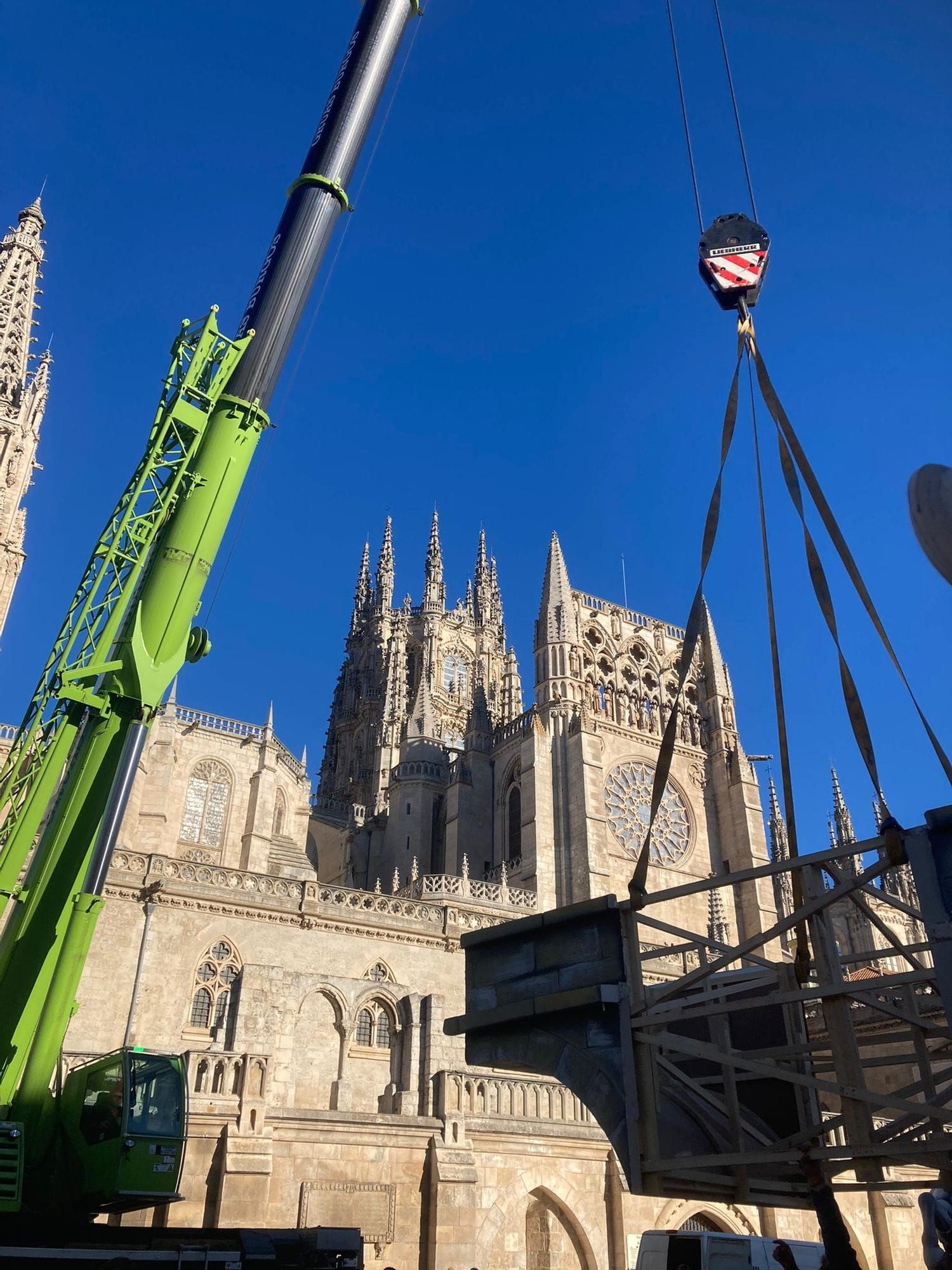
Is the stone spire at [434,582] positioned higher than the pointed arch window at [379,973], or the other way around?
the stone spire at [434,582]

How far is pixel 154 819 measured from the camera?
36688 mm

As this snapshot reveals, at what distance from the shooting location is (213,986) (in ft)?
83.8

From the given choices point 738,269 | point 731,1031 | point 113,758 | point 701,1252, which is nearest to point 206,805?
point 701,1252

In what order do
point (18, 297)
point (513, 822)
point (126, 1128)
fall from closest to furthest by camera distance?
point (126, 1128) < point (513, 822) < point (18, 297)

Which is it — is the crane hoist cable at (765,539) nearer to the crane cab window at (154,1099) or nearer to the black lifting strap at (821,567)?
the black lifting strap at (821,567)

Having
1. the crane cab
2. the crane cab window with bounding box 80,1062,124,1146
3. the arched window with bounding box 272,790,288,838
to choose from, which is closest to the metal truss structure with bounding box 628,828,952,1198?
the crane cab

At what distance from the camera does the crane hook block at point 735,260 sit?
11180 millimetres

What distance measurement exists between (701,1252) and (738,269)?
14650 millimetres

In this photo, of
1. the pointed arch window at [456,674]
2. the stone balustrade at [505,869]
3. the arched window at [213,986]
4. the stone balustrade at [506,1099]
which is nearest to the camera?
the stone balustrade at [506,1099]

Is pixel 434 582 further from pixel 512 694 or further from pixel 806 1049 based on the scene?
pixel 806 1049

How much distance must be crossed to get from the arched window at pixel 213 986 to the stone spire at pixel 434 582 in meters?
48.1

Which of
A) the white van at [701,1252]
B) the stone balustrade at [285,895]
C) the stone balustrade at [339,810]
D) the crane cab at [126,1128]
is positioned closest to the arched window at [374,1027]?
the stone balustrade at [285,895]

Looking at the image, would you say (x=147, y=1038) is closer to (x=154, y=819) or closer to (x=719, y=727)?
(x=154, y=819)

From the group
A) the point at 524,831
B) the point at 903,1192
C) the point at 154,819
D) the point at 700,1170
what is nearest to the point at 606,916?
the point at 700,1170
